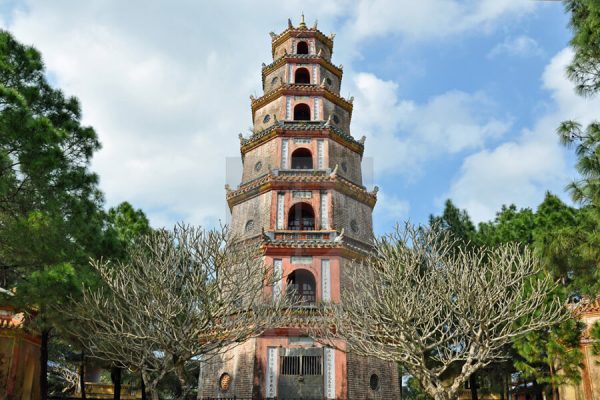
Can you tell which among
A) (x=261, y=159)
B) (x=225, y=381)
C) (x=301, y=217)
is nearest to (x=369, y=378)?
(x=225, y=381)

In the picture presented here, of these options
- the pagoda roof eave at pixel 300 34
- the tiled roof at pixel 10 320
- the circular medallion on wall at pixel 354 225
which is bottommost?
the tiled roof at pixel 10 320

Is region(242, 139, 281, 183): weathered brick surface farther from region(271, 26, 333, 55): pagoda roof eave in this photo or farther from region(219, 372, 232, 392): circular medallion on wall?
region(219, 372, 232, 392): circular medallion on wall

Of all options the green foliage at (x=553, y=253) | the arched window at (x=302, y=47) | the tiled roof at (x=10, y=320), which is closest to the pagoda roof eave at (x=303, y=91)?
the arched window at (x=302, y=47)

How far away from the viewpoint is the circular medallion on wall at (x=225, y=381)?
17859 mm

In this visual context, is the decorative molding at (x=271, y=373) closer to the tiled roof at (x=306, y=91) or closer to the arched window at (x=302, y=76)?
the tiled roof at (x=306, y=91)

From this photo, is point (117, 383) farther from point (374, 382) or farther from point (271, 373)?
point (374, 382)

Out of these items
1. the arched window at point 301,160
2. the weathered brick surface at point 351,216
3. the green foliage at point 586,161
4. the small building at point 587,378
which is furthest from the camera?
the arched window at point 301,160

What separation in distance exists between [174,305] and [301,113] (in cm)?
1332

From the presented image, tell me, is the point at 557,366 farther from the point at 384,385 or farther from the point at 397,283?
the point at 397,283

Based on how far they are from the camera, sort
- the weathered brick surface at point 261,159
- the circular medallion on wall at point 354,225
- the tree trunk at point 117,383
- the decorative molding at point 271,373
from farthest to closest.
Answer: the weathered brick surface at point 261,159 → the circular medallion on wall at point 354,225 → the tree trunk at point 117,383 → the decorative molding at point 271,373

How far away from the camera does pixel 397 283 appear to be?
45.4 ft

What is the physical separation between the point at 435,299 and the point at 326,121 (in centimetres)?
1044

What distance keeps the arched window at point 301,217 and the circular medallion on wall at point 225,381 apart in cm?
619

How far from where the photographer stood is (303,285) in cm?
2062
